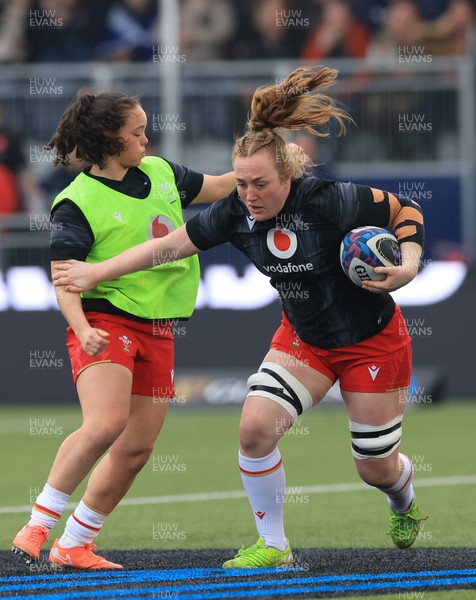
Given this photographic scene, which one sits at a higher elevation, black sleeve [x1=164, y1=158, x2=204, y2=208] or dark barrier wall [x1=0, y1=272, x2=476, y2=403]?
black sleeve [x1=164, y1=158, x2=204, y2=208]

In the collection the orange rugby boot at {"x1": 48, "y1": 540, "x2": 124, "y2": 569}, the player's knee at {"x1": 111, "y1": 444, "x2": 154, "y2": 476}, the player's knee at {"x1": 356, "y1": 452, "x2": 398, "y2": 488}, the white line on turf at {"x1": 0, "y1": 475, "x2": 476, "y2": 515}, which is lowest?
the white line on turf at {"x1": 0, "y1": 475, "x2": 476, "y2": 515}

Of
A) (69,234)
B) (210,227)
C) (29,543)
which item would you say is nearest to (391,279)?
(210,227)

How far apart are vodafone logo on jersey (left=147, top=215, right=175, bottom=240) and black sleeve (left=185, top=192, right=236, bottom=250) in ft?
1.20

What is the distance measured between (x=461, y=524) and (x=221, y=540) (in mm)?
1375

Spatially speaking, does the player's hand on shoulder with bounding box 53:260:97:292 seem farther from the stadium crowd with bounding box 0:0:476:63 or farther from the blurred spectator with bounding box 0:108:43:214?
the stadium crowd with bounding box 0:0:476:63

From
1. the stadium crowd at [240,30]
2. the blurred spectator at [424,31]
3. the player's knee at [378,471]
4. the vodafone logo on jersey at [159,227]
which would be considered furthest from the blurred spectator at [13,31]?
the player's knee at [378,471]

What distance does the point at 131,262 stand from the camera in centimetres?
604

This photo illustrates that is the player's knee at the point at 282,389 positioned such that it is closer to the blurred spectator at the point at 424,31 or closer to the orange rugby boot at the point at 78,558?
the orange rugby boot at the point at 78,558

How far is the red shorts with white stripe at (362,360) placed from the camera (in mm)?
6203

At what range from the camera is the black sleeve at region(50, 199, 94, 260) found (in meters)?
6.18

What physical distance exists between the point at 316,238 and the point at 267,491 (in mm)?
1179

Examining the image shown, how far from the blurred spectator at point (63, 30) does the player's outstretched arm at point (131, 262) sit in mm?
9939

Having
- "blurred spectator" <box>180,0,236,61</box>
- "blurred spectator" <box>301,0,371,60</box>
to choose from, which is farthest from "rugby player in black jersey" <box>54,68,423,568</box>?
"blurred spectator" <box>180,0,236,61</box>

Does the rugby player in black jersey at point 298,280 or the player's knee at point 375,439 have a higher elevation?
the rugby player in black jersey at point 298,280
